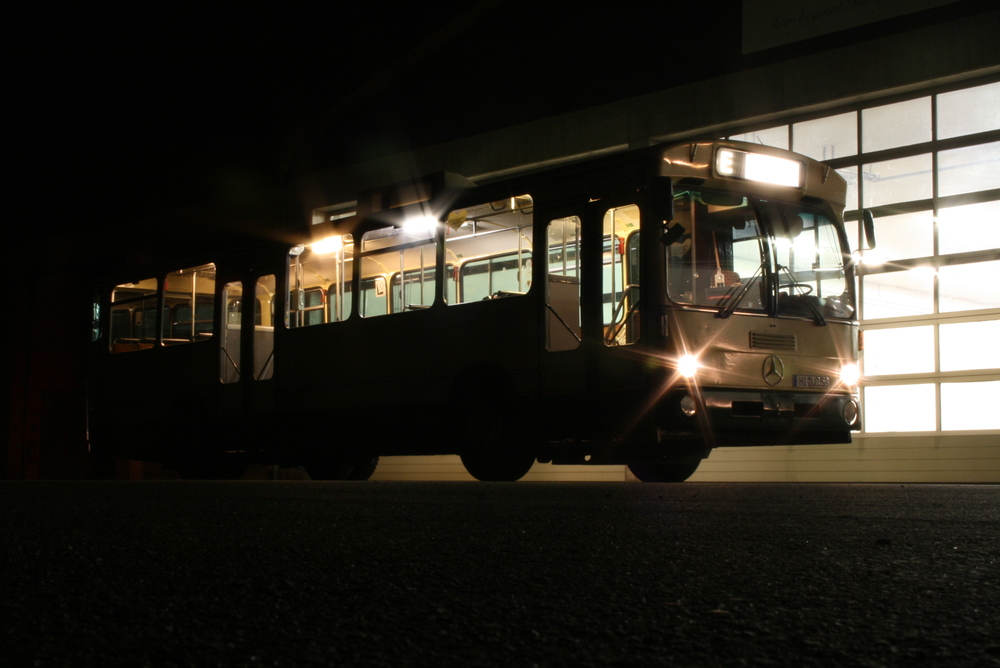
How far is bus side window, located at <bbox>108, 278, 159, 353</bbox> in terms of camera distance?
1636 cm

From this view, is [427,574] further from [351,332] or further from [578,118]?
[578,118]

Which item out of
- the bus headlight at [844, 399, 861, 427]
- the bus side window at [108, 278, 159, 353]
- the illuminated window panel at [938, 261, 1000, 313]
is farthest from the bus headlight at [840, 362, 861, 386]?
the bus side window at [108, 278, 159, 353]

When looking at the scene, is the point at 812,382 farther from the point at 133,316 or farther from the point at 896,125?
Answer: the point at 133,316

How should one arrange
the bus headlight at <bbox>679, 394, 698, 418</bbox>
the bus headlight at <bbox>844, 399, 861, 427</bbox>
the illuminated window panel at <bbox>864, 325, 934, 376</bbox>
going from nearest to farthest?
the bus headlight at <bbox>679, 394, 698, 418</bbox>
the bus headlight at <bbox>844, 399, 861, 427</bbox>
the illuminated window panel at <bbox>864, 325, 934, 376</bbox>

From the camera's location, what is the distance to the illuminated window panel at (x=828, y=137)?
16344mm

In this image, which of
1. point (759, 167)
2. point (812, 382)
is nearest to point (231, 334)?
point (759, 167)

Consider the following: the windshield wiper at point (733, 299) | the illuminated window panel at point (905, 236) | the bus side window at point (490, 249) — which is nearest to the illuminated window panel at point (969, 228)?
the illuminated window panel at point (905, 236)

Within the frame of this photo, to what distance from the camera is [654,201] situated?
997 cm

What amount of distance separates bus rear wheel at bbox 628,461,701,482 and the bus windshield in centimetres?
213

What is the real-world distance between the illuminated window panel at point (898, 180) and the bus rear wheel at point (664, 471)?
20.8 ft

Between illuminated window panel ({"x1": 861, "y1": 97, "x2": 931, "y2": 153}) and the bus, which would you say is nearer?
the bus

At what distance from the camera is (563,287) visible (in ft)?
34.9

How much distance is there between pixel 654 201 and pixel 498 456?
2.94 meters

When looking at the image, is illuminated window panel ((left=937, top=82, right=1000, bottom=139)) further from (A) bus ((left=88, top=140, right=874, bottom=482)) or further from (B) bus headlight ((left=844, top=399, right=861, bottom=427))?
(B) bus headlight ((left=844, top=399, right=861, bottom=427))
